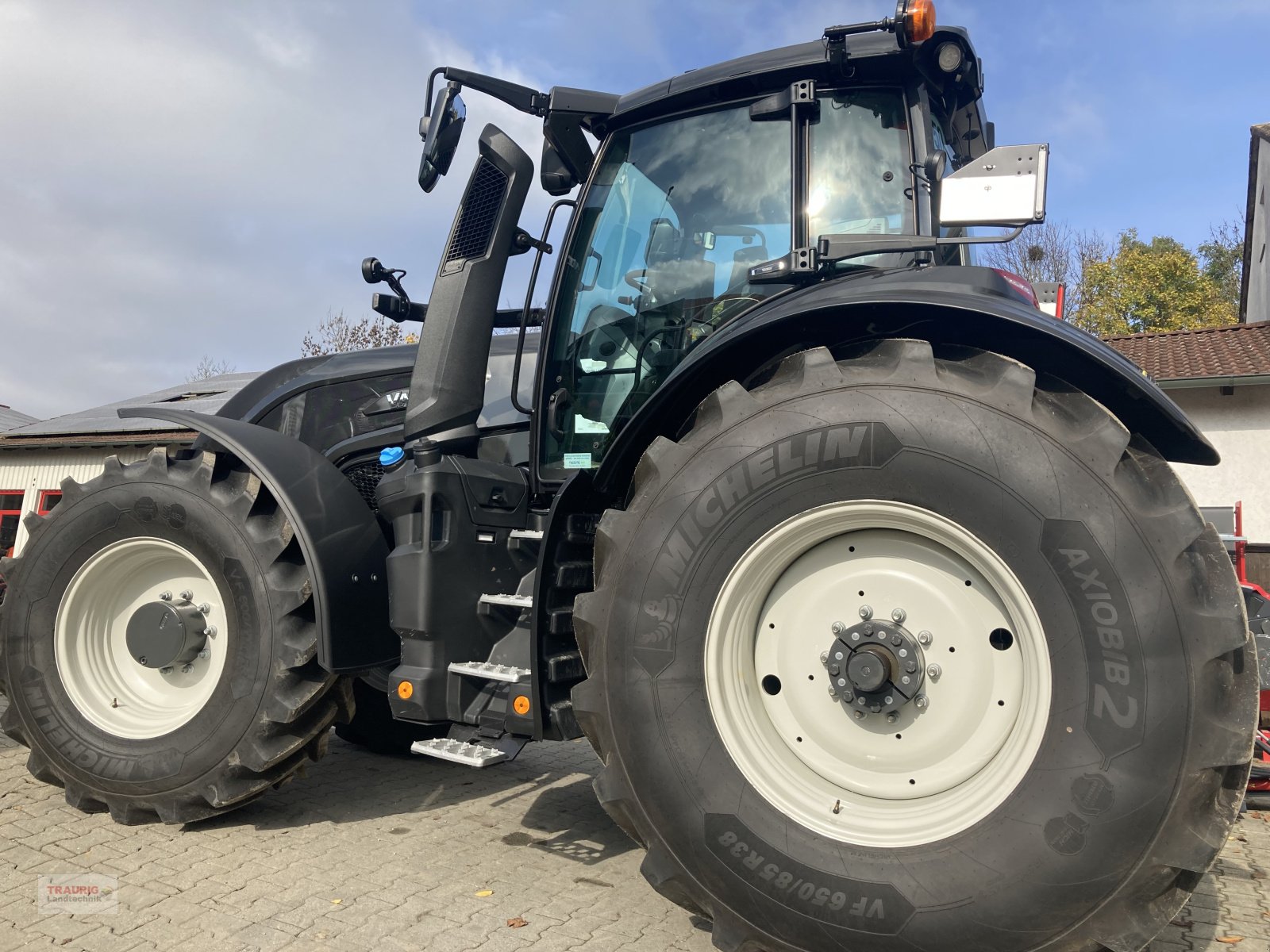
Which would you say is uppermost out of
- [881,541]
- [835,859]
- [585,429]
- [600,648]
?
[585,429]

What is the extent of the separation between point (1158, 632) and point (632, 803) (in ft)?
4.48

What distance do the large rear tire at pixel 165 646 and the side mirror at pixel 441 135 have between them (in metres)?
1.44

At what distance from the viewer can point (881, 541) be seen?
98.0 inches

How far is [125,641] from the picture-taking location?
400 cm

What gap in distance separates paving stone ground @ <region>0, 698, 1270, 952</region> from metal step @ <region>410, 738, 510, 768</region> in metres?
0.42

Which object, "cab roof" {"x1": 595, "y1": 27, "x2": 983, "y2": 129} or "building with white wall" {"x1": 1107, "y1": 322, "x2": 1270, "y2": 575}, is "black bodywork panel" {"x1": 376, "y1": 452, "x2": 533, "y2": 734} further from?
"building with white wall" {"x1": 1107, "y1": 322, "x2": 1270, "y2": 575}

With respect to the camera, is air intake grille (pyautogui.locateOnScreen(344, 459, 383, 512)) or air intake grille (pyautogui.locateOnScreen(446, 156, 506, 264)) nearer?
air intake grille (pyautogui.locateOnScreen(446, 156, 506, 264))

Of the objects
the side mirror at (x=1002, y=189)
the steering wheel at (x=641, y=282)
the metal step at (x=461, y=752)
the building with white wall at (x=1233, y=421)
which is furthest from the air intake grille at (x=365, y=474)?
the building with white wall at (x=1233, y=421)

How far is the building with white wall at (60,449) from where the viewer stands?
17.6 m

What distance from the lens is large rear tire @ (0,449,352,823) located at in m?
3.55

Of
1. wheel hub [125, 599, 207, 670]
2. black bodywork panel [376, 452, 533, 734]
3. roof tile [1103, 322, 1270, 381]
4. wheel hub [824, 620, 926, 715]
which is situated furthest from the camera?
roof tile [1103, 322, 1270, 381]

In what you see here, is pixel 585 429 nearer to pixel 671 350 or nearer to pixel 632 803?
pixel 671 350

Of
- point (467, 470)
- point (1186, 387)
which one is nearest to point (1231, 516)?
point (467, 470)

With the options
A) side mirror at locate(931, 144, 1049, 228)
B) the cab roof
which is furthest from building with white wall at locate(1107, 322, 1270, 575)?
side mirror at locate(931, 144, 1049, 228)
